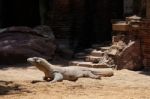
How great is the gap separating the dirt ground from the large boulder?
157 cm

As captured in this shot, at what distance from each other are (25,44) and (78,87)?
16.1 feet

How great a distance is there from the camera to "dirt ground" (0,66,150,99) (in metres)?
9.85

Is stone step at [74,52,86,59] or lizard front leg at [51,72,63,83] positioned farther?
stone step at [74,52,86,59]

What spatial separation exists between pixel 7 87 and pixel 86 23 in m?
6.88

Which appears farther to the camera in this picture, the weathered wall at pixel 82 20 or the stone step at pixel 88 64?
the weathered wall at pixel 82 20

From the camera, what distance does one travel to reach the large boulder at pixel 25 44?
601 inches

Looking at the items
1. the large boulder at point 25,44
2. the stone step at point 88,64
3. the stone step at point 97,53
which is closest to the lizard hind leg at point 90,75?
the stone step at point 88,64

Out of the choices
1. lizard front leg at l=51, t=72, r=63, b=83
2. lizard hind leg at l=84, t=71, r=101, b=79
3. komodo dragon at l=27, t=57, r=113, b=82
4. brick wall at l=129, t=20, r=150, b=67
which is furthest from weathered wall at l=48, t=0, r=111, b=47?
lizard front leg at l=51, t=72, r=63, b=83

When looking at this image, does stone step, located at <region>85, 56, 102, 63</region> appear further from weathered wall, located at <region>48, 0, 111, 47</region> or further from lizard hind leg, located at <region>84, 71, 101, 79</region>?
lizard hind leg, located at <region>84, 71, 101, 79</region>

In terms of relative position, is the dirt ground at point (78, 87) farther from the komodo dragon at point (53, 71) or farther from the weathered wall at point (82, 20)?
the weathered wall at point (82, 20)

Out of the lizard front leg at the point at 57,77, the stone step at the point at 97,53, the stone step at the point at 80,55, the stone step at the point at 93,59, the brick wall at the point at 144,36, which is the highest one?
the brick wall at the point at 144,36

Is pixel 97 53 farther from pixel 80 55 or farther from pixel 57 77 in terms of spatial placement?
pixel 57 77

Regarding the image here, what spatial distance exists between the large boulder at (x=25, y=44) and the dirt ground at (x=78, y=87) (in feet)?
5.16

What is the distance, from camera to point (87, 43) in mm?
17500
